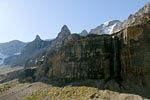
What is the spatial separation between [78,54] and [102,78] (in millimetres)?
10126

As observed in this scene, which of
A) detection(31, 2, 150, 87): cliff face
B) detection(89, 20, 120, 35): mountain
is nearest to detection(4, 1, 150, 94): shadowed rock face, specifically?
detection(31, 2, 150, 87): cliff face

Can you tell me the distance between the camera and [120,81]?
24609mm

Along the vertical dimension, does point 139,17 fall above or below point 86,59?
above

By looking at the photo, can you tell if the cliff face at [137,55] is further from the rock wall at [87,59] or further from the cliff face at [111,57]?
the rock wall at [87,59]

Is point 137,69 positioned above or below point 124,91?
above

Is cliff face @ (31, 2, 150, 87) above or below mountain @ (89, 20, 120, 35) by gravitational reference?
below

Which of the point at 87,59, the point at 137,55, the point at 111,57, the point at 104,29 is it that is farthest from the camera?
the point at 104,29

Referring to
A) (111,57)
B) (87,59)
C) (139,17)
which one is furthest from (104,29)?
(111,57)

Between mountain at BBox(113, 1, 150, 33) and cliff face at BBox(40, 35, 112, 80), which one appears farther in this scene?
cliff face at BBox(40, 35, 112, 80)

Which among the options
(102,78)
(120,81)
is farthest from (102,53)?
(120,81)

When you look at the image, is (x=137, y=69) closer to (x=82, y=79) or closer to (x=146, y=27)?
(x=146, y=27)

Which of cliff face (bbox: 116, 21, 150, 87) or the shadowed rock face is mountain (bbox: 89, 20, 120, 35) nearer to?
the shadowed rock face

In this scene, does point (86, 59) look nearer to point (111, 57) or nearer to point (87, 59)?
point (87, 59)

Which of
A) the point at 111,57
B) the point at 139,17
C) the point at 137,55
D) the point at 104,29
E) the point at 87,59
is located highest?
the point at 104,29
